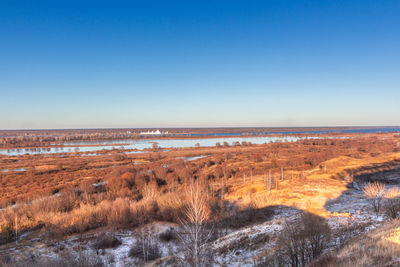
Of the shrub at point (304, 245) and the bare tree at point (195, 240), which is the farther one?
the bare tree at point (195, 240)

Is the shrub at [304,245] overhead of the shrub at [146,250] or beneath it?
overhead

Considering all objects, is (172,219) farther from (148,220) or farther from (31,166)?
(31,166)

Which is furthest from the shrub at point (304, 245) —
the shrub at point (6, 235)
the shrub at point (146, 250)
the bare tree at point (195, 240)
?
the shrub at point (6, 235)

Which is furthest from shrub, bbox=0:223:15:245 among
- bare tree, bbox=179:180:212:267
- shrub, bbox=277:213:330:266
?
shrub, bbox=277:213:330:266

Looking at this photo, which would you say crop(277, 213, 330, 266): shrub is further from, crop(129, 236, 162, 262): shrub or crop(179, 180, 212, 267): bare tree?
crop(129, 236, 162, 262): shrub

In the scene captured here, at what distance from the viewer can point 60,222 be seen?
19.0 m

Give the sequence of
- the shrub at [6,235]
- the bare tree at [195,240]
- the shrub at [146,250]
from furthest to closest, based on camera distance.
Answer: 1. the shrub at [6,235]
2. the shrub at [146,250]
3. the bare tree at [195,240]

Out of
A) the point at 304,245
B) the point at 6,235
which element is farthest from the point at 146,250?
the point at 6,235

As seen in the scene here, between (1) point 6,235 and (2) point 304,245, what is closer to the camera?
(2) point 304,245

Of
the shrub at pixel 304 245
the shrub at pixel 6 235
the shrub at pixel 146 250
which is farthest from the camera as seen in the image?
the shrub at pixel 6 235

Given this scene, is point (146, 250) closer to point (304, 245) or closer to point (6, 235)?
point (304, 245)

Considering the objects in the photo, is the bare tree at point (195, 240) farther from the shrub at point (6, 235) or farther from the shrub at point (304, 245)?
the shrub at point (6, 235)

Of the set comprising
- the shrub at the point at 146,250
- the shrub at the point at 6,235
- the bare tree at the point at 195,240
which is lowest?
the shrub at the point at 146,250

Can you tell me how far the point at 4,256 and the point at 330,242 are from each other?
61.7ft
